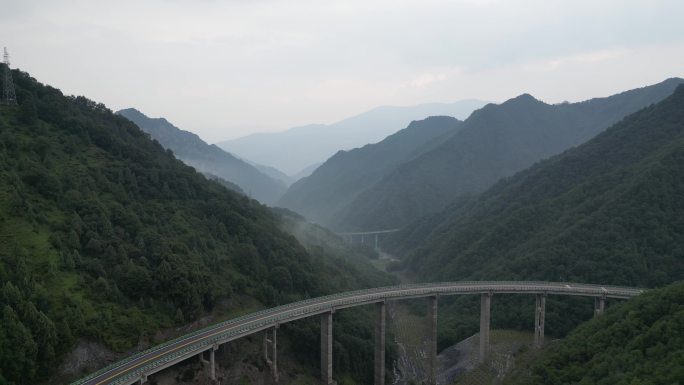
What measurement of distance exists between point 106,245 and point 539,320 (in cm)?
5691

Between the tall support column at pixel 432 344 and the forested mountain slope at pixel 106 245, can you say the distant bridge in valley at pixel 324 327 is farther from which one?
the forested mountain slope at pixel 106 245

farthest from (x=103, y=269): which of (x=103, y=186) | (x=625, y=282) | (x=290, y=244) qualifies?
(x=625, y=282)

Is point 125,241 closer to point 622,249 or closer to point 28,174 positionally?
point 28,174

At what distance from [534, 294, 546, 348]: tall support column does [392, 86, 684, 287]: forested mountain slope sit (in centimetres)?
1321

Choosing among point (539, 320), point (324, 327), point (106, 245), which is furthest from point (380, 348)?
point (106, 245)

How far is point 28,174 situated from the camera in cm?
5984

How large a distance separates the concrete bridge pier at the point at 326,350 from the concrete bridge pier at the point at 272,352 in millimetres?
5702

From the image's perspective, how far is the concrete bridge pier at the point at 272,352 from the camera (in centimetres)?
5738

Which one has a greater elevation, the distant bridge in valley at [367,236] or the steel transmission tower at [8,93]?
the steel transmission tower at [8,93]

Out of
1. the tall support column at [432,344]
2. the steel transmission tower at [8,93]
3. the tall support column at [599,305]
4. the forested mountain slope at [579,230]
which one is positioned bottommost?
the tall support column at [432,344]

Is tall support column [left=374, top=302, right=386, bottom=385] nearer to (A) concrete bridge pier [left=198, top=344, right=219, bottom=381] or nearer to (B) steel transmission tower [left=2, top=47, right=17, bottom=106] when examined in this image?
(A) concrete bridge pier [left=198, top=344, right=219, bottom=381]

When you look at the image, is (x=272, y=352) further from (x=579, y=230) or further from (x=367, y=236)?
(x=367, y=236)

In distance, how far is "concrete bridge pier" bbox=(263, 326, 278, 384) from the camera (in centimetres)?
5738

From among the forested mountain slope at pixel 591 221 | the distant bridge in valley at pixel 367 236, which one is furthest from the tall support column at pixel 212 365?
the distant bridge in valley at pixel 367 236
